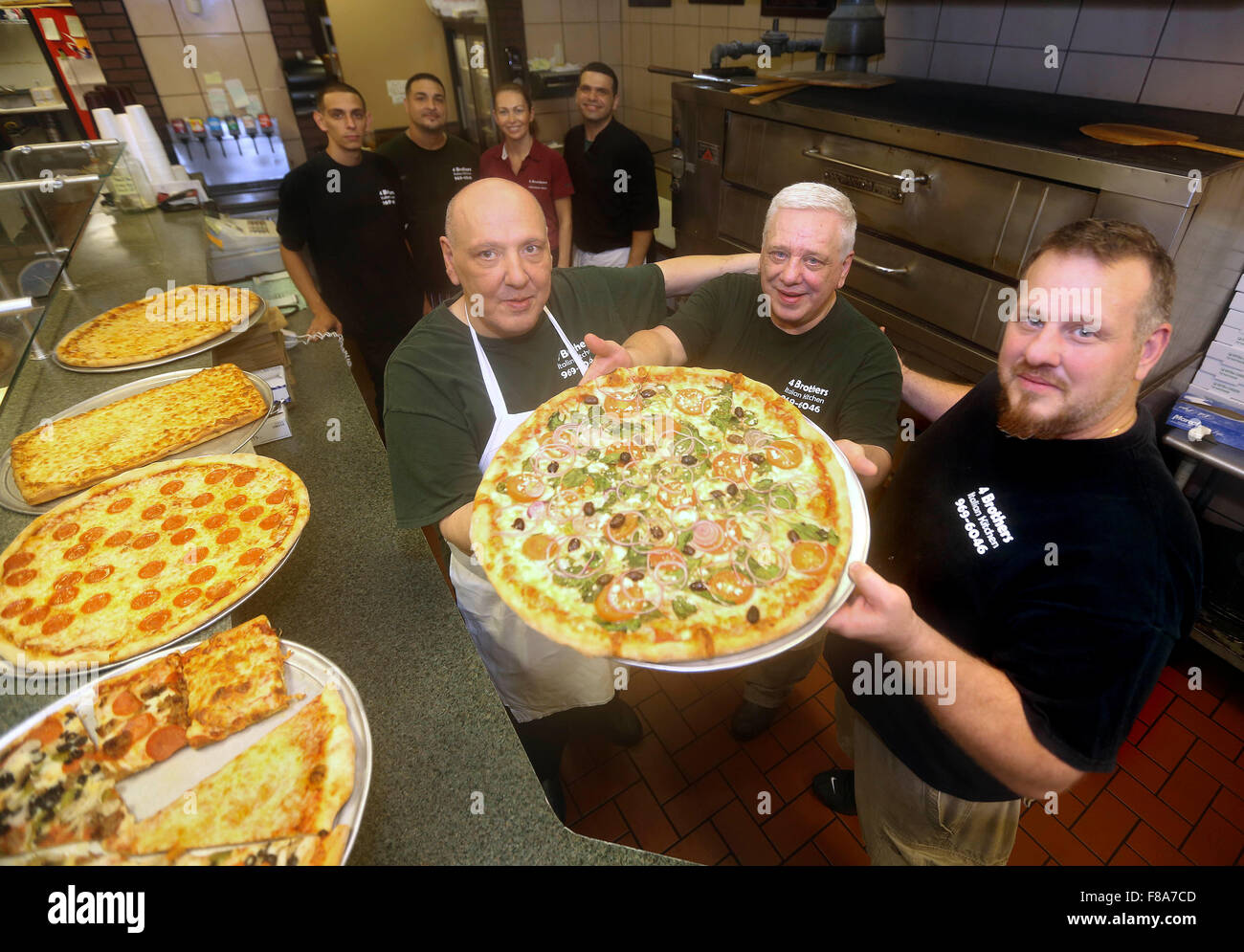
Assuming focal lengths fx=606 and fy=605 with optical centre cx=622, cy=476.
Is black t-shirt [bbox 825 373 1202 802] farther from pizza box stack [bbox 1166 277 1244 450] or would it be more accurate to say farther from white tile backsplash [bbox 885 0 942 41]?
white tile backsplash [bbox 885 0 942 41]

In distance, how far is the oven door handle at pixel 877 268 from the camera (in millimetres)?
3199

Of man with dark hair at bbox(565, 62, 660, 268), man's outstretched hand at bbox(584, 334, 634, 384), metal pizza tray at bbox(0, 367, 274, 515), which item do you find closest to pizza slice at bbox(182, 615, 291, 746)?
metal pizza tray at bbox(0, 367, 274, 515)

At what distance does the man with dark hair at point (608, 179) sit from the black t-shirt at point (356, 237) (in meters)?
1.44

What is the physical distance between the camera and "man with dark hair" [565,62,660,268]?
4574 millimetres

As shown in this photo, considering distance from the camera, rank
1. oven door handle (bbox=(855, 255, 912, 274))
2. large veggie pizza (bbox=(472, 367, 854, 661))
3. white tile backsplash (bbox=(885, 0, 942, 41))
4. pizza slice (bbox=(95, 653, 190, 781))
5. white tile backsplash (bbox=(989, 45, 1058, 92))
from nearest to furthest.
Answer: pizza slice (bbox=(95, 653, 190, 781)) < large veggie pizza (bbox=(472, 367, 854, 661)) < oven door handle (bbox=(855, 255, 912, 274)) < white tile backsplash (bbox=(989, 45, 1058, 92)) < white tile backsplash (bbox=(885, 0, 942, 41))

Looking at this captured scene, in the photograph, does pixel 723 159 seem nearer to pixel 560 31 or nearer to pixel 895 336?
pixel 895 336

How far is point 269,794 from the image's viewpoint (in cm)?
131

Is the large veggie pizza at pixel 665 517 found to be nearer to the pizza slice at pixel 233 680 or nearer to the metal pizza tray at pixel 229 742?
the metal pizza tray at pixel 229 742

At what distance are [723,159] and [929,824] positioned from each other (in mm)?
3908

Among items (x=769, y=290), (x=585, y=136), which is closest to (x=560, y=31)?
(x=585, y=136)

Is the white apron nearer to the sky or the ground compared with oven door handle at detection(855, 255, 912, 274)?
nearer to the ground

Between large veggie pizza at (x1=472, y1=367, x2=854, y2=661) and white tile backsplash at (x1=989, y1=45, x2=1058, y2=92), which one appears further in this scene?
white tile backsplash at (x1=989, y1=45, x2=1058, y2=92)

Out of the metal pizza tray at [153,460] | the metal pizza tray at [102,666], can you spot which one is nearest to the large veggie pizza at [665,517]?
the metal pizza tray at [102,666]

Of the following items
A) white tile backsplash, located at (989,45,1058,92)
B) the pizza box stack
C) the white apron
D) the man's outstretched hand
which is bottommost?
the white apron
